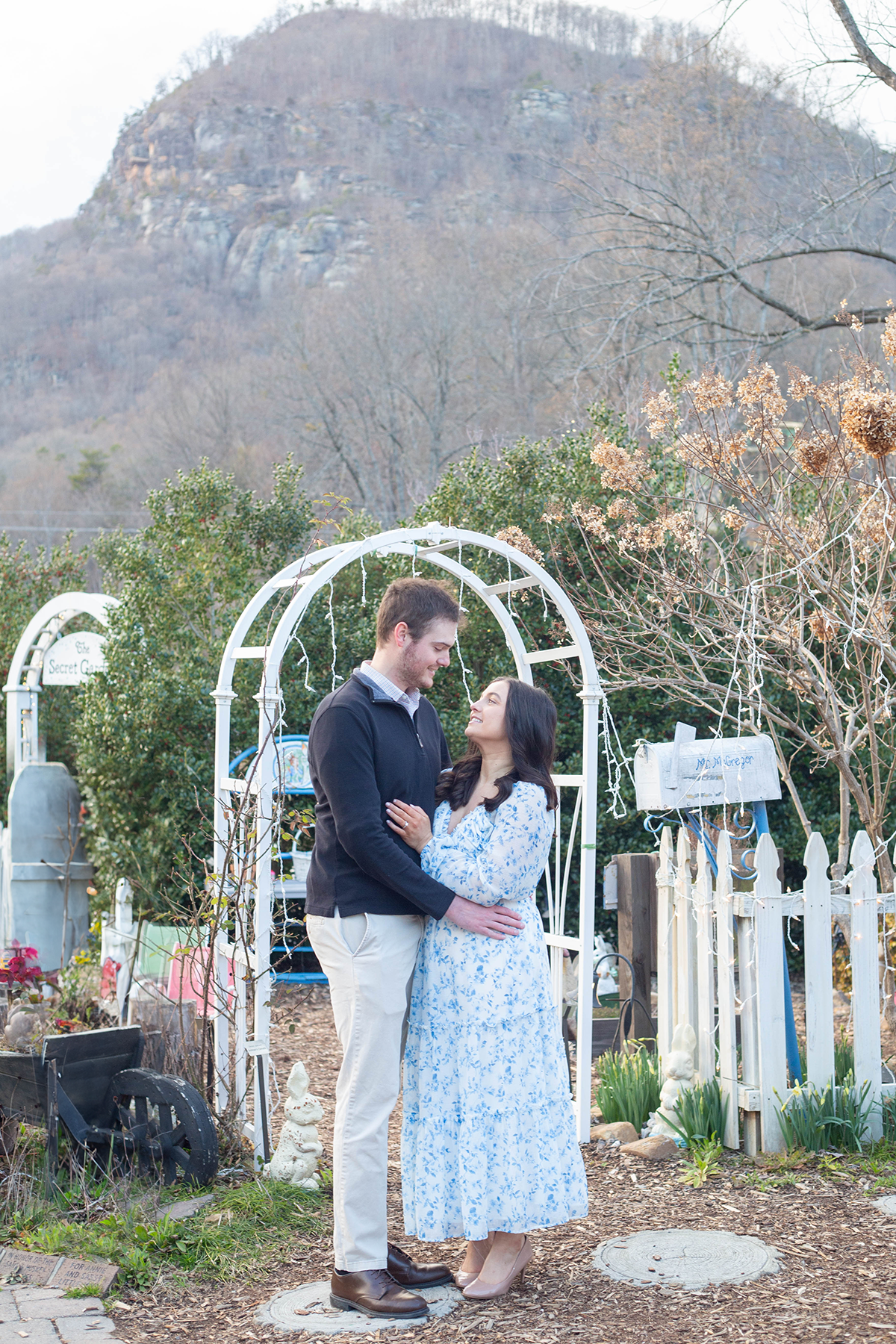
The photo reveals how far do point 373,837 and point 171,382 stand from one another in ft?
110

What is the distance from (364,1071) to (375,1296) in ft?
1.75

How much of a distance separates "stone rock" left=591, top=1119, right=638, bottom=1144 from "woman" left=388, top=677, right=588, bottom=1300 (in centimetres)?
123

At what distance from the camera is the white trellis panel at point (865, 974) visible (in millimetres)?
3834

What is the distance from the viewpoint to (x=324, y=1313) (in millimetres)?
2799

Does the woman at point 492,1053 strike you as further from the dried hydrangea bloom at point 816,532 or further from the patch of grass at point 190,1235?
the dried hydrangea bloom at point 816,532

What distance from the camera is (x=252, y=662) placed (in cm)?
716

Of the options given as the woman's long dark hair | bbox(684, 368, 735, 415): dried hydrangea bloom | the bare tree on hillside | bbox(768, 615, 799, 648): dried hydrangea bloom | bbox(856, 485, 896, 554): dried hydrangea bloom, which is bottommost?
the woman's long dark hair

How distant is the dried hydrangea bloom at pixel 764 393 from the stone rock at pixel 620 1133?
2735 millimetres

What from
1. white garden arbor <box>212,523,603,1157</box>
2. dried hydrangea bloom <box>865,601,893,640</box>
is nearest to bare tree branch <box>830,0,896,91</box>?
dried hydrangea bloom <box>865,601,893,640</box>

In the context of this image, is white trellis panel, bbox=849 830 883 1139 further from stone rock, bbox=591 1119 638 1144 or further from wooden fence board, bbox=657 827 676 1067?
stone rock, bbox=591 1119 638 1144

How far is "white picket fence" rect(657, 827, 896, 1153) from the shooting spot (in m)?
3.78

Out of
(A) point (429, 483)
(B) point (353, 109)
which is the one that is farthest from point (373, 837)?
(B) point (353, 109)

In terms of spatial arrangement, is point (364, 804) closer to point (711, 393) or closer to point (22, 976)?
point (22, 976)

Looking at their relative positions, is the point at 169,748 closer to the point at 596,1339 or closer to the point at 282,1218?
the point at 282,1218
